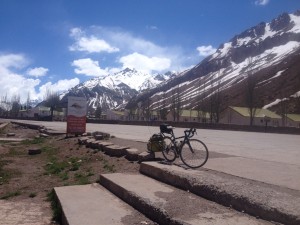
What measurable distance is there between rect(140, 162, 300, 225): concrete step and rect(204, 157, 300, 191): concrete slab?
0.34 m

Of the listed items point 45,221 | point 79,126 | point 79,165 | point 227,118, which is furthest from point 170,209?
point 227,118

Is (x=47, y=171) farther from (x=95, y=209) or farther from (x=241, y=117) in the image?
(x=241, y=117)

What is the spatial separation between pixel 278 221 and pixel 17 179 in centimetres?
844

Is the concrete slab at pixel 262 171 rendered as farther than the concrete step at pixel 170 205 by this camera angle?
Yes

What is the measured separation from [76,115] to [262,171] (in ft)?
55.8

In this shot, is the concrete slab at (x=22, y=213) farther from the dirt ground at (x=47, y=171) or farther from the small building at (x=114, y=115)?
the small building at (x=114, y=115)

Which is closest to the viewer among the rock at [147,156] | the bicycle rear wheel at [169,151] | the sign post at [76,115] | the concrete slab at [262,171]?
the concrete slab at [262,171]

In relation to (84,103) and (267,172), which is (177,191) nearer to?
(267,172)

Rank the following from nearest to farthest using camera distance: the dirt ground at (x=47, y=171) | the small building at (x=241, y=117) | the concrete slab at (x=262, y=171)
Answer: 1. the concrete slab at (x=262, y=171)
2. the dirt ground at (x=47, y=171)
3. the small building at (x=241, y=117)

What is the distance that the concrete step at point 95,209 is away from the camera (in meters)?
5.52

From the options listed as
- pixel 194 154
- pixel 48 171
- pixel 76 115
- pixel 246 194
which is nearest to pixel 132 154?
pixel 194 154

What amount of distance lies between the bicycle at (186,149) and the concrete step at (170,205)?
1285 mm

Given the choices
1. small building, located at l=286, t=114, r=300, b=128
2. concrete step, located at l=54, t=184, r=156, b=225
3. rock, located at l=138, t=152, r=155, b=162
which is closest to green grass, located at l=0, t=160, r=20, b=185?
concrete step, located at l=54, t=184, r=156, b=225

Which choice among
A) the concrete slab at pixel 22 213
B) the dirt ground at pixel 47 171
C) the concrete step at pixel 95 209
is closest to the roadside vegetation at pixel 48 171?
the dirt ground at pixel 47 171
